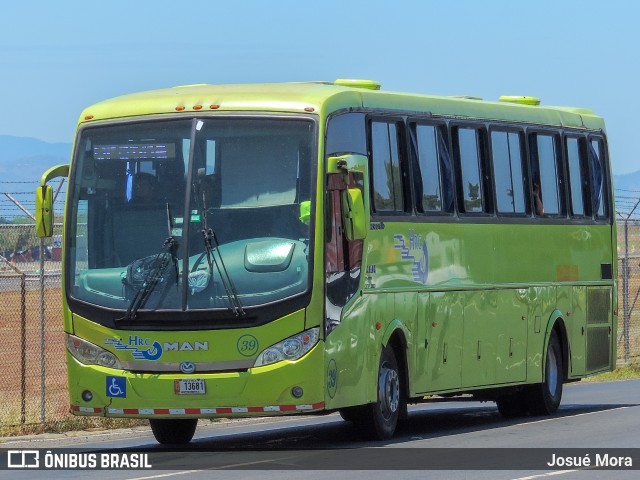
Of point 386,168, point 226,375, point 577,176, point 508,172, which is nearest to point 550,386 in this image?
point 577,176

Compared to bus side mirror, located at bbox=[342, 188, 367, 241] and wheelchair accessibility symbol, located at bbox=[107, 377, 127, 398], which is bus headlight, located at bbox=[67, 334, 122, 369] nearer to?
wheelchair accessibility symbol, located at bbox=[107, 377, 127, 398]

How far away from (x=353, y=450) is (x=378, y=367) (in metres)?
1.16

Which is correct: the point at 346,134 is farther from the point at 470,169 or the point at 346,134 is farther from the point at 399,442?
Result: the point at 470,169

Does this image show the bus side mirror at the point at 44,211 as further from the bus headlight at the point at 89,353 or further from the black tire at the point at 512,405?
the black tire at the point at 512,405

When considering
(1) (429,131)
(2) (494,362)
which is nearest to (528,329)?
(2) (494,362)

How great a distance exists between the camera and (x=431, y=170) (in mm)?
18688

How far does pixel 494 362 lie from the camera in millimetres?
20250

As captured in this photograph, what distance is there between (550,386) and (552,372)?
22cm

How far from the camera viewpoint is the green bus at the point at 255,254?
15625 mm

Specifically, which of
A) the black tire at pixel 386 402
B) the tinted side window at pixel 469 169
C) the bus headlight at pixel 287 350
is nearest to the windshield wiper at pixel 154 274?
the bus headlight at pixel 287 350

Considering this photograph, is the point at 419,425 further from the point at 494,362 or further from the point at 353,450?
the point at 353,450

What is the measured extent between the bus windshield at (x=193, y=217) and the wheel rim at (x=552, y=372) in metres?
7.27

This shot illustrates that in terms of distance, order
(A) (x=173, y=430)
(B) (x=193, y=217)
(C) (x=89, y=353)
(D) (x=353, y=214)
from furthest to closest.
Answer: (A) (x=173, y=430) → (C) (x=89, y=353) → (D) (x=353, y=214) → (B) (x=193, y=217)

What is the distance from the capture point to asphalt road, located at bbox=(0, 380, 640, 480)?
13.9 m
